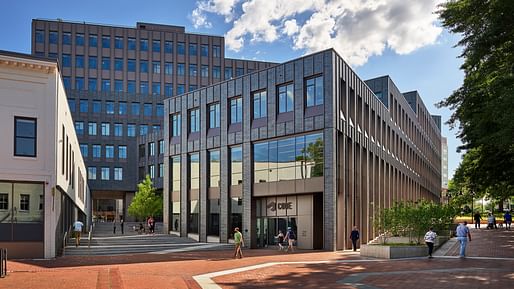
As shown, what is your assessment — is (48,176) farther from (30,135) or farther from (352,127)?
(352,127)

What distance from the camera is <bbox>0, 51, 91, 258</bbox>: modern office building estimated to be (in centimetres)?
2605

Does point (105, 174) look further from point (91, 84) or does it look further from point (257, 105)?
point (257, 105)

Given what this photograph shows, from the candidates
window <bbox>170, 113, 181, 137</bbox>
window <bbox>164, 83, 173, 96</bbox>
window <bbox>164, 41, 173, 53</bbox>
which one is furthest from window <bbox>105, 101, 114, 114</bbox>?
A: window <bbox>170, 113, 181, 137</bbox>

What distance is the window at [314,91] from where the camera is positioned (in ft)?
115

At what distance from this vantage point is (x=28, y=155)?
26.5 meters

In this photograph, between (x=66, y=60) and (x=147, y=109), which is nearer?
(x=66, y=60)

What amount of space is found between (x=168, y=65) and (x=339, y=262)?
69353mm

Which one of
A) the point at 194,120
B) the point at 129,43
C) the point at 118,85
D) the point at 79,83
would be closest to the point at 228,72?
the point at 129,43

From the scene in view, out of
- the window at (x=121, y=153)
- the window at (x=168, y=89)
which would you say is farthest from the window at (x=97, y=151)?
the window at (x=168, y=89)

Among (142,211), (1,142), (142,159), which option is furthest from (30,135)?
(142,159)

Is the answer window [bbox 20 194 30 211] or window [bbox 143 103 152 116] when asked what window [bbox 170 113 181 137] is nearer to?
window [bbox 20 194 30 211]

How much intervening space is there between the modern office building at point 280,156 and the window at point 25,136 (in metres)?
16.0

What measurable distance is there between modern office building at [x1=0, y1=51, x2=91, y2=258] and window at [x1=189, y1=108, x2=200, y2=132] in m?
18.0

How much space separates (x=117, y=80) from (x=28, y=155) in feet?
204
